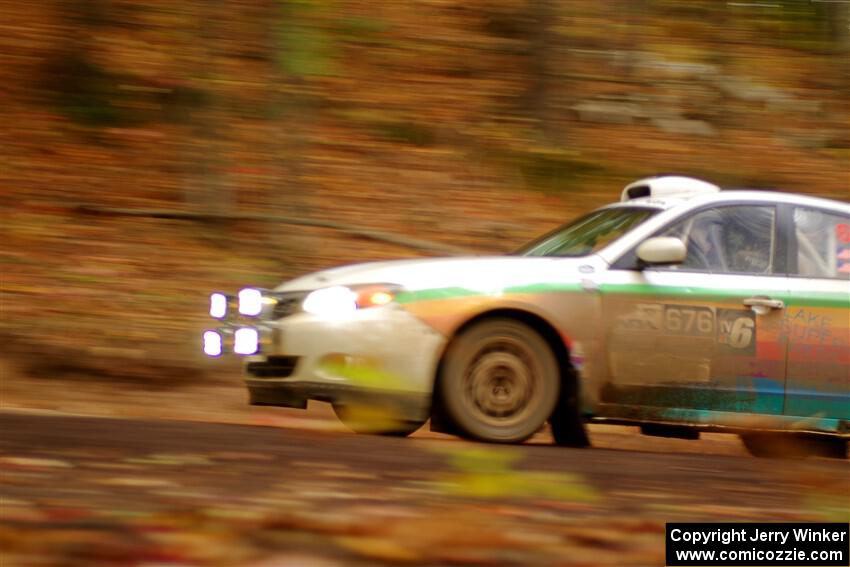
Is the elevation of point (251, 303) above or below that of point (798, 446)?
above

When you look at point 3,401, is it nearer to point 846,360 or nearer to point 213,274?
point 213,274

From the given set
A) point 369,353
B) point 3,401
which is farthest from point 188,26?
point 369,353

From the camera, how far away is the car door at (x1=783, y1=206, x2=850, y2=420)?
7.08 m

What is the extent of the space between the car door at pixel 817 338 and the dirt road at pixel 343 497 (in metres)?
0.43

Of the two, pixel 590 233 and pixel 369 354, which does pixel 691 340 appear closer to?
pixel 590 233

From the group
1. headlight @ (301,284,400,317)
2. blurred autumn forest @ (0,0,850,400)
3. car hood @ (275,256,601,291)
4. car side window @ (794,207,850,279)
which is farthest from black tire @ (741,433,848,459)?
blurred autumn forest @ (0,0,850,400)

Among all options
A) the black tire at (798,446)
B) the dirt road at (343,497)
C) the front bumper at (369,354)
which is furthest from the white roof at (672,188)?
the front bumper at (369,354)

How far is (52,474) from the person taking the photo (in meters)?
5.05

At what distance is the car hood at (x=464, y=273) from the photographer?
22.3 ft

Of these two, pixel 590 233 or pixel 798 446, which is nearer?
pixel 590 233

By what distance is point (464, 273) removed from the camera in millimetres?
6844

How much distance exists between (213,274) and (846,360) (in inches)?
225

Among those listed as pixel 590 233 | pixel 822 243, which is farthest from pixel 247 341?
pixel 822 243

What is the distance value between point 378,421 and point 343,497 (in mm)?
1998
